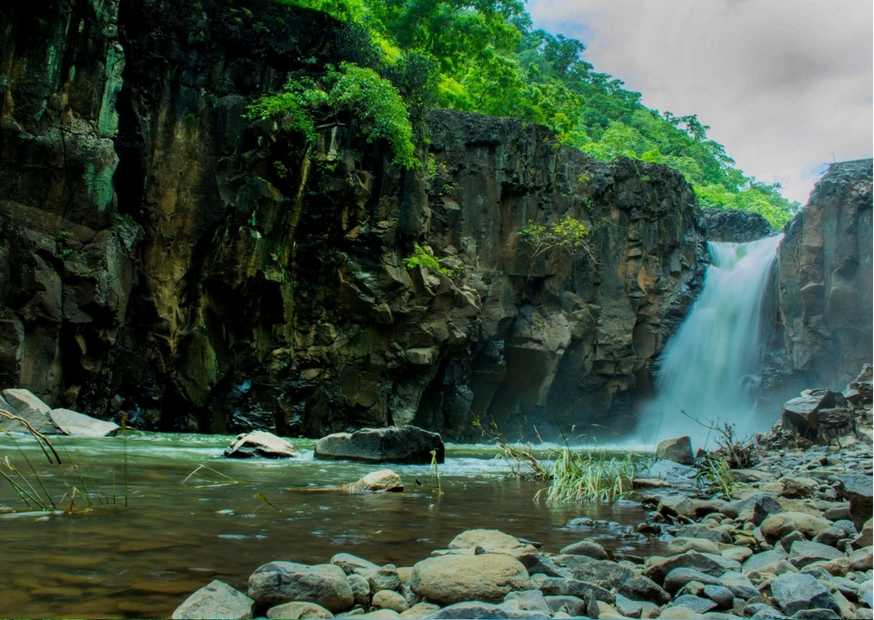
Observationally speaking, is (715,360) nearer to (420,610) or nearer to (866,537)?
(866,537)

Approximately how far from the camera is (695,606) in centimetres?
358

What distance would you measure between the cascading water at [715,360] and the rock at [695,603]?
24.6 metres

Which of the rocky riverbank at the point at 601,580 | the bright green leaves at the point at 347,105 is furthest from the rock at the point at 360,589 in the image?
the bright green leaves at the point at 347,105

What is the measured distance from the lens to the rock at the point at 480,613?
9.64 ft

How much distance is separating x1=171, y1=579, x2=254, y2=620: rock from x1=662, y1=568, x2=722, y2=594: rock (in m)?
2.28

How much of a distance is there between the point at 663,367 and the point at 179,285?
18.0m

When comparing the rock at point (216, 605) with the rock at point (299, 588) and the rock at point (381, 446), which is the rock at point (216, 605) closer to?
the rock at point (299, 588)

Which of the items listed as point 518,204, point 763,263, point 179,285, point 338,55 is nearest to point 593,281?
point 518,204

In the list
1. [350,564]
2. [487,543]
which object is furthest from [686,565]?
[350,564]

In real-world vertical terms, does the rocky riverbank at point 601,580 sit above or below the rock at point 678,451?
above

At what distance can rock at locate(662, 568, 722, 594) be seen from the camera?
154 inches

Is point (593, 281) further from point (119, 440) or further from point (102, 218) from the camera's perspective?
point (119, 440)

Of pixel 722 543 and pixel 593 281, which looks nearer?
pixel 722 543

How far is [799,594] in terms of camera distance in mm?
3463
